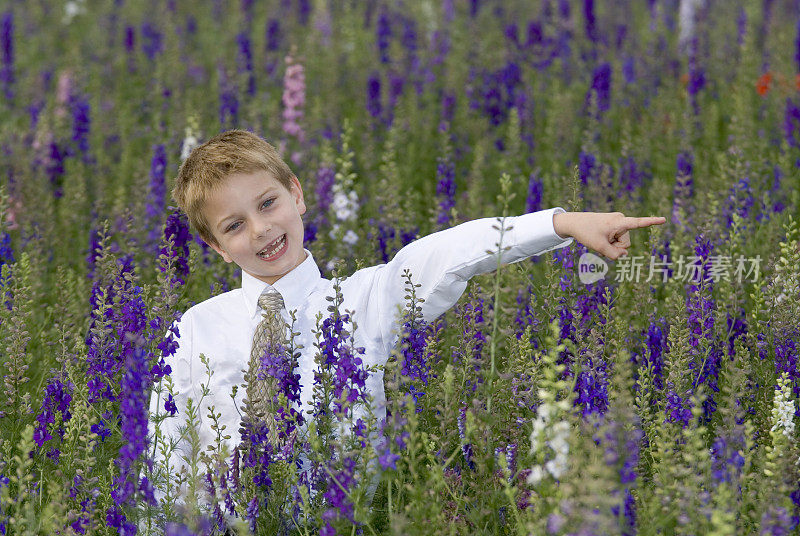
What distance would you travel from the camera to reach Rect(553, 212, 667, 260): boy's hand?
10.4ft

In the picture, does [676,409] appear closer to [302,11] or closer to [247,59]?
[247,59]

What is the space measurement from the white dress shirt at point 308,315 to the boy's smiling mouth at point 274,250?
89 mm

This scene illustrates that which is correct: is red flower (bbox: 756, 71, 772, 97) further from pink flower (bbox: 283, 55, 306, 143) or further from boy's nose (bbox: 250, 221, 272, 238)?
boy's nose (bbox: 250, 221, 272, 238)

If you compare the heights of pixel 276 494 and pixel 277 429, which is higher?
pixel 277 429

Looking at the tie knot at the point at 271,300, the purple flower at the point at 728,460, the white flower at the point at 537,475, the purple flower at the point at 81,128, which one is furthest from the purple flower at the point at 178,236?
the purple flower at the point at 81,128

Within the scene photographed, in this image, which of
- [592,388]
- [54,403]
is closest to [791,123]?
[592,388]

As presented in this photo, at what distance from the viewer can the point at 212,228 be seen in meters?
3.80

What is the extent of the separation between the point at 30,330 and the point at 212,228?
4.90ft

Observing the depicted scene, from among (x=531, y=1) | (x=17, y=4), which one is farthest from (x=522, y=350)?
(x=17, y=4)

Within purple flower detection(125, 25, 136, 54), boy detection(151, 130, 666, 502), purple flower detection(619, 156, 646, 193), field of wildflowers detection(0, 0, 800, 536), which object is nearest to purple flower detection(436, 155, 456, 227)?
field of wildflowers detection(0, 0, 800, 536)

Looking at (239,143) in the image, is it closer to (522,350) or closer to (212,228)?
(212,228)

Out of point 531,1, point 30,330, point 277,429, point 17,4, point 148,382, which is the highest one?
point 17,4

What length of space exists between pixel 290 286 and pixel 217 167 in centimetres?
51

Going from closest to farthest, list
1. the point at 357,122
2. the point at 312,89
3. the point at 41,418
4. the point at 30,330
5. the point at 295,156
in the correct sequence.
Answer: the point at 41,418, the point at 30,330, the point at 295,156, the point at 357,122, the point at 312,89
